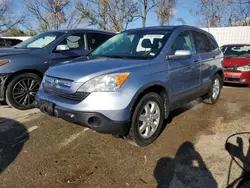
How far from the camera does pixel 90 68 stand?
3238 millimetres

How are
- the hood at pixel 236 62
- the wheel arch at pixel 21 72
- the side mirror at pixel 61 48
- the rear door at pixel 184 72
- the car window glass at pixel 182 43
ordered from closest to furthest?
1. the rear door at pixel 184 72
2. the car window glass at pixel 182 43
3. the wheel arch at pixel 21 72
4. the side mirror at pixel 61 48
5. the hood at pixel 236 62

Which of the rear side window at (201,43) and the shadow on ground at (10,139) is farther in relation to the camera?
the rear side window at (201,43)

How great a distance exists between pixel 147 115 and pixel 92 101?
905mm

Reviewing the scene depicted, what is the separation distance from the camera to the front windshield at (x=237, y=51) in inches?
325

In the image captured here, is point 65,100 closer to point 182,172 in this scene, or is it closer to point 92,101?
point 92,101

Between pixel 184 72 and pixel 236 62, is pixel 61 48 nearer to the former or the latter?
pixel 184 72

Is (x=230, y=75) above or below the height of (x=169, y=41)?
below

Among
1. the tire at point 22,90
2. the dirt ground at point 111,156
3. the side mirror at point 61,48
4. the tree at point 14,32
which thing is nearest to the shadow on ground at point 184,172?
the dirt ground at point 111,156

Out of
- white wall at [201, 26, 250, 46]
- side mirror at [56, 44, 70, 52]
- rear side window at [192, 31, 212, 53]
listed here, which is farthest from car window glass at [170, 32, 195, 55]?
white wall at [201, 26, 250, 46]

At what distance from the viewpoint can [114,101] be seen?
9.80 feet

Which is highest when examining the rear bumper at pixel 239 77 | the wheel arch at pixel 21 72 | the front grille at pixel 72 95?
the wheel arch at pixel 21 72

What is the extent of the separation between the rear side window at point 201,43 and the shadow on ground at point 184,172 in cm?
226

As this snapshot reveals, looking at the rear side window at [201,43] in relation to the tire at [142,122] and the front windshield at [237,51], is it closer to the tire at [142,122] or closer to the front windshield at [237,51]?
the tire at [142,122]

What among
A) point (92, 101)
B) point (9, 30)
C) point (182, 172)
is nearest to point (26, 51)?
point (92, 101)
